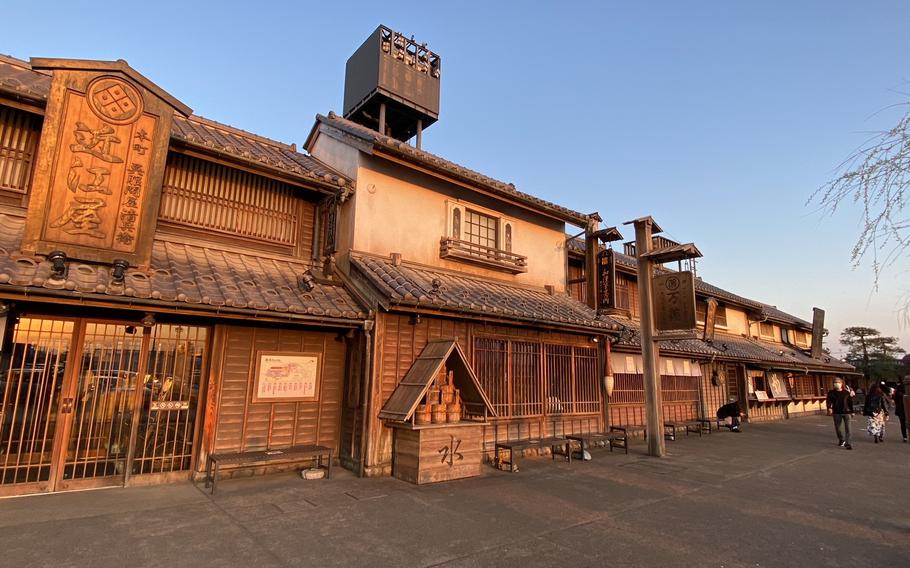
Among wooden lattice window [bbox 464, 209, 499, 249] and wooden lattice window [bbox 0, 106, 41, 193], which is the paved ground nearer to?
wooden lattice window [bbox 0, 106, 41, 193]

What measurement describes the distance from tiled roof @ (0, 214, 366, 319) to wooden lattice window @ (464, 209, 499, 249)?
3.94 m

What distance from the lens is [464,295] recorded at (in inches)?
360

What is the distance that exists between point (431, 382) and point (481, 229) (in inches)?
208

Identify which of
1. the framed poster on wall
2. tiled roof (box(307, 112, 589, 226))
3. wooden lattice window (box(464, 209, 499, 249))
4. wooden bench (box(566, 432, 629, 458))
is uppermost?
tiled roof (box(307, 112, 589, 226))

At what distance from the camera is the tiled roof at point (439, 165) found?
9.27 m

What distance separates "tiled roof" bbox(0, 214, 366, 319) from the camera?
5543 mm

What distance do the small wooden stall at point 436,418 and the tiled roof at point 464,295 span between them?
3.18 feet

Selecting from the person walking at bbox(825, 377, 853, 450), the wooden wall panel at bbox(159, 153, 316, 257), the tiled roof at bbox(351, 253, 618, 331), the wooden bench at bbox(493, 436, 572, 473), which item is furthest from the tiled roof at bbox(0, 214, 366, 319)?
the person walking at bbox(825, 377, 853, 450)

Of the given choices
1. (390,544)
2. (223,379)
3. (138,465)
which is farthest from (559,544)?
(138,465)

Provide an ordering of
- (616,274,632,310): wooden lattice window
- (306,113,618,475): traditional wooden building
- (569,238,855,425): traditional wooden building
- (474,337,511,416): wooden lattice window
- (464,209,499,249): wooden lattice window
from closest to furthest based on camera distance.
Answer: (306,113,618,475): traditional wooden building < (474,337,511,416): wooden lattice window < (464,209,499,249): wooden lattice window < (569,238,855,425): traditional wooden building < (616,274,632,310): wooden lattice window

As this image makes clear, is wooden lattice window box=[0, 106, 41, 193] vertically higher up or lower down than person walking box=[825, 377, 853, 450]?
higher up

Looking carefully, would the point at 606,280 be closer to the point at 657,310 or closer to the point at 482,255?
the point at 657,310

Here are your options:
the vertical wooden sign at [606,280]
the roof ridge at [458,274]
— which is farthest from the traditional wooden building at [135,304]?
the vertical wooden sign at [606,280]

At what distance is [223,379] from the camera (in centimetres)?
726
